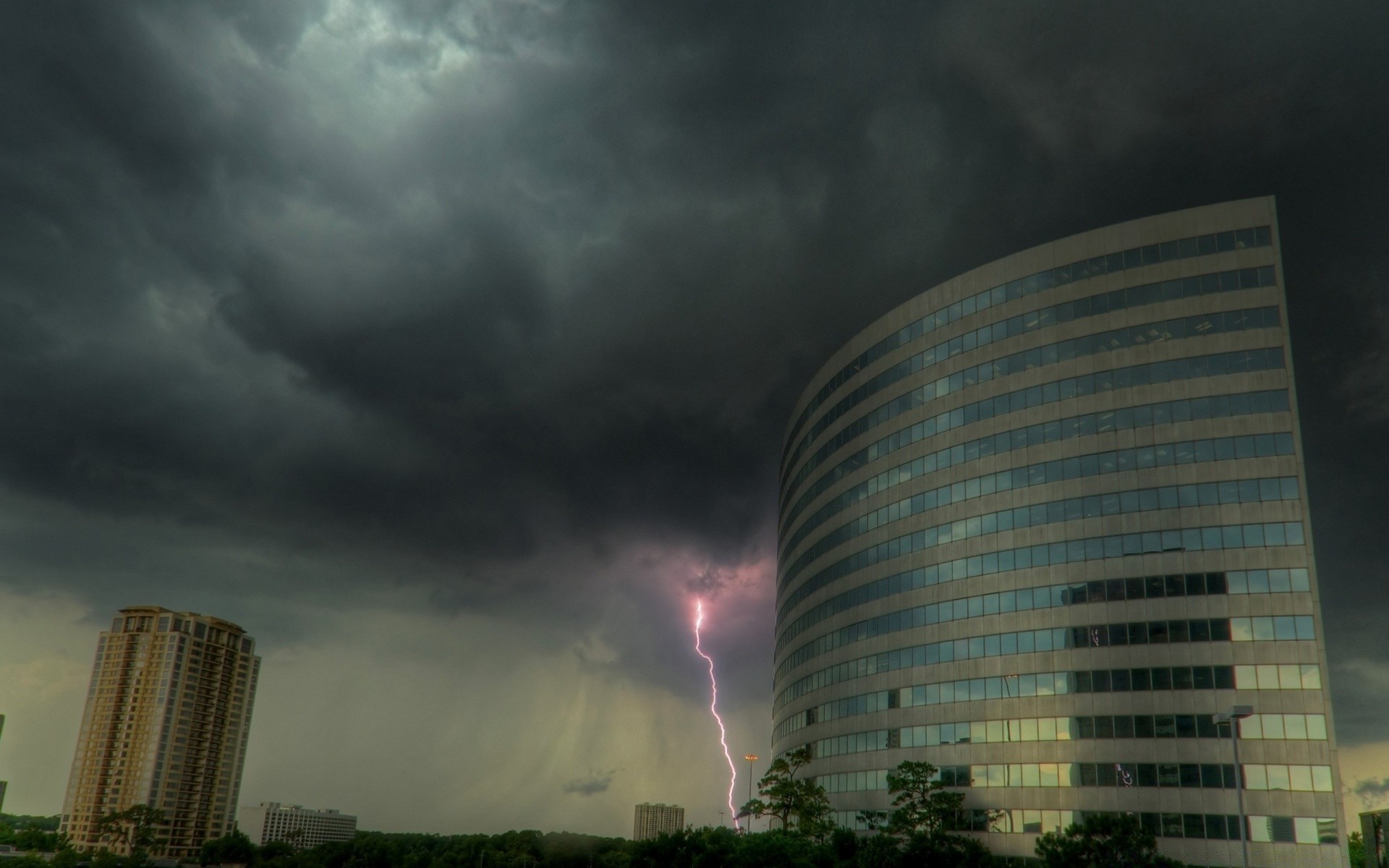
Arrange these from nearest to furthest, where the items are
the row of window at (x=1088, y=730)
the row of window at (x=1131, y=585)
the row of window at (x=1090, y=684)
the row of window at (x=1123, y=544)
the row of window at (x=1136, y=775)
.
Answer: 1. the row of window at (x=1136, y=775)
2. the row of window at (x=1088, y=730)
3. the row of window at (x=1090, y=684)
4. the row of window at (x=1131, y=585)
5. the row of window at (x=1123, y=544)

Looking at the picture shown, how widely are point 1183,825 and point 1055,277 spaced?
51.0 metres

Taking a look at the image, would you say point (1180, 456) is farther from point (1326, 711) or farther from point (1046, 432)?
point (1326, 711)

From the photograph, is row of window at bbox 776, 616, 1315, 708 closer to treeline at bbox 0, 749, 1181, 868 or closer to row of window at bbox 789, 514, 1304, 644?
row of window at bbox 789, 514, 1304, 644

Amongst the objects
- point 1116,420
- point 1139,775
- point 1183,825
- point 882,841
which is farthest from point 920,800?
point 1116,420

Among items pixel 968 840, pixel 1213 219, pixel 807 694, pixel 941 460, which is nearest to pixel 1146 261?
pixel 1213 219

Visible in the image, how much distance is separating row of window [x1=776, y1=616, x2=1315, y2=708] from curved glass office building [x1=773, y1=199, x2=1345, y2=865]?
0.19 m

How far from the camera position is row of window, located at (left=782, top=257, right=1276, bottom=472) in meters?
83.8

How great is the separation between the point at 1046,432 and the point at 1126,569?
49.4 feet

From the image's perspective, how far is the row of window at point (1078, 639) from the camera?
249ft

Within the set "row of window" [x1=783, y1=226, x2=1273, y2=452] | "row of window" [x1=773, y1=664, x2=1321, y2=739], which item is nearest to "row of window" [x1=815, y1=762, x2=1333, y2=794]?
"row of window" [x1=773, y1=664, x2=1321, y2=739]

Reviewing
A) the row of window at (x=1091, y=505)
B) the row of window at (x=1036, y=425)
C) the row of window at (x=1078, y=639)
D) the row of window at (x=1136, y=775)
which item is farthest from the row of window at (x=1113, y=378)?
the row of window at (x=1136, y=775)

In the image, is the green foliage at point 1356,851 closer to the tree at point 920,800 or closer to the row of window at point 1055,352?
the tree at point 920,800

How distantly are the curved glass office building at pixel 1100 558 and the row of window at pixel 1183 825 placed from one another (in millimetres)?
179

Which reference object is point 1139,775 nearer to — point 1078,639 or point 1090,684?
point 1090,684
